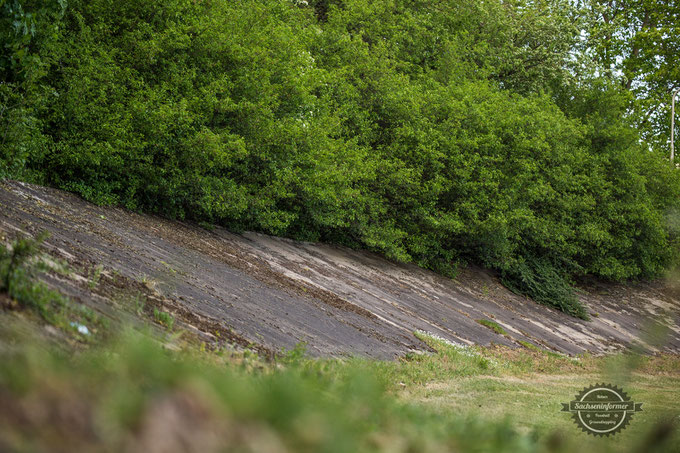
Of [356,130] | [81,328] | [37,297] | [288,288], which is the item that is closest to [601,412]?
[81,328]

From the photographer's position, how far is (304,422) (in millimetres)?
2205

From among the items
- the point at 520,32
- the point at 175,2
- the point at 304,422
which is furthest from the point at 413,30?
the point at 304,422

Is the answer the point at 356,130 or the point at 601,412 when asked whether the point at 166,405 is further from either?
the point at 356,130

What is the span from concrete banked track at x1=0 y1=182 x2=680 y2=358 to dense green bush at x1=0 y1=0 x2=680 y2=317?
1110 millimetres

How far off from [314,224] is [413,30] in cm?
1240

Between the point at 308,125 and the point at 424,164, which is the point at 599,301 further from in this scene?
the point at 308,125

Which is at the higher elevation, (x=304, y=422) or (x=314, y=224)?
(x=304, y=422)

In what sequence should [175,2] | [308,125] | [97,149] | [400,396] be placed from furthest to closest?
[308,125] → [175,2] → [97,149] → [400,396]

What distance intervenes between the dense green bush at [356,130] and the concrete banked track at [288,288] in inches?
43.7

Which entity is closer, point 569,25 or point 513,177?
point 513,177

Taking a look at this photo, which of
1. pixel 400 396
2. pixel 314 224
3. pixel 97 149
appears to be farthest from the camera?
pixel 314 224

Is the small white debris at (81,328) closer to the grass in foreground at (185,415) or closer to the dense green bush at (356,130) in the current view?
the grass in foreground at (185,415)

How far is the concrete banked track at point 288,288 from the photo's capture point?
826 centimetres

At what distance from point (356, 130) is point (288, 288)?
1136cm
